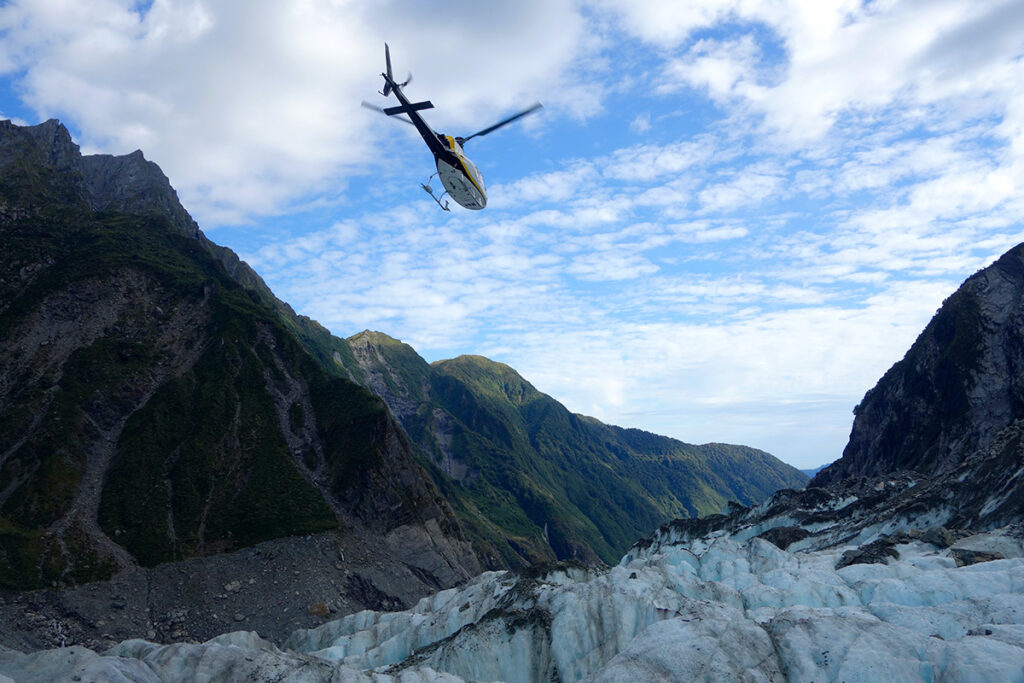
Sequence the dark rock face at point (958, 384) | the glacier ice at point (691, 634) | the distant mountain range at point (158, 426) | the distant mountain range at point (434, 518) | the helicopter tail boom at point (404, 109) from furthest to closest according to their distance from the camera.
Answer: the dark rock face at point (958, 384)
the distant mountain range at point (158, 426)
the helicopter tail boom at point (404, 109)
the distant mountain range at point (434, 518)
the glacier ice at point (691, 634)

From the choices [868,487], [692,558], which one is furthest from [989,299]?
[692,558]

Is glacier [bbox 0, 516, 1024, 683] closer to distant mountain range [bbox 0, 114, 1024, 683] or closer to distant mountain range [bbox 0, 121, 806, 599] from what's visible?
distant mountain range [bbox 0, 114, 1024, 683]

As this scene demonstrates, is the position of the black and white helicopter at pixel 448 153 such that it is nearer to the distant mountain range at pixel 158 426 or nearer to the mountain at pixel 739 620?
the mountain at pixel 739 620

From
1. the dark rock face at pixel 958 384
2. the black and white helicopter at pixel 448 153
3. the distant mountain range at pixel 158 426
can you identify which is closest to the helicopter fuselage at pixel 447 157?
the black and white helicopter at pixel 448 153

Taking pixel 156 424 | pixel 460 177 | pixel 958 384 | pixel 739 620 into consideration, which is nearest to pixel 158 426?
pixel 156 424

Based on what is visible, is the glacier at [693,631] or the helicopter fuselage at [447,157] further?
the helicopter fuselage at [447,157]

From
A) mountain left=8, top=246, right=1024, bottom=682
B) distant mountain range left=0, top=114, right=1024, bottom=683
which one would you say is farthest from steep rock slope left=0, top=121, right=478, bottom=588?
mountain left=8, top=246, right=1024, bottom=682
